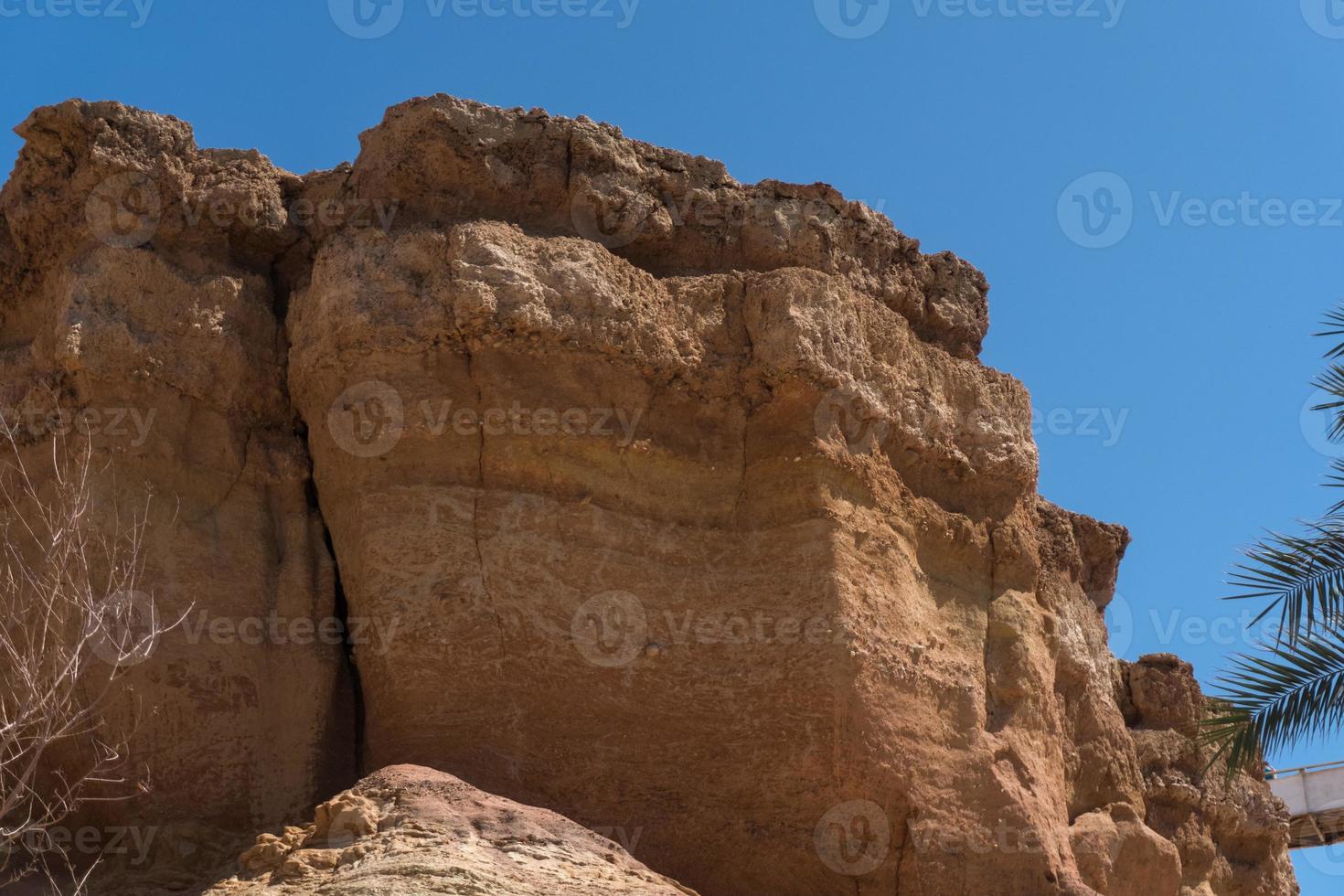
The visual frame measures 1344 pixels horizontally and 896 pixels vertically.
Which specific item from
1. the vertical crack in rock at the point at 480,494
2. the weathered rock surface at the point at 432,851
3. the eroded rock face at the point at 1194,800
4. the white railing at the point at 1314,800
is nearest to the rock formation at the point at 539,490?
the vertical crack in rock at the point at 480,494

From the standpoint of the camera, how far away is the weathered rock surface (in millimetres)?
9555

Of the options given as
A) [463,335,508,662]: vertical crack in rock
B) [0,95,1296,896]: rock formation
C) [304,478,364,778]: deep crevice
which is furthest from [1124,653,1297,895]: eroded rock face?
[304,478,364,778]: deep crevice

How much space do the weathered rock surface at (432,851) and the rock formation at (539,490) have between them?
1.20 m

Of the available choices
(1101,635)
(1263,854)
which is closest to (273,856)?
(1101,635)

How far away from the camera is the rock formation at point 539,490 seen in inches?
478

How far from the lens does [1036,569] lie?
49.7 ft

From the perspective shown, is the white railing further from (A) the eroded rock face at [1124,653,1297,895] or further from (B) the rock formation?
(B) the rock formation

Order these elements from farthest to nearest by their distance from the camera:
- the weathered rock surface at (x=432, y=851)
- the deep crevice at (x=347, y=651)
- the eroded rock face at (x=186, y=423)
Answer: the deep crevice at (x=347, y=651)
the eroded rock face at (x=186, y=423)
the weathered rock surface at (x=432, y=851)

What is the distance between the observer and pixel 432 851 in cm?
977

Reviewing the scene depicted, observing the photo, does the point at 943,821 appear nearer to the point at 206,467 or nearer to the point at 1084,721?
the point at 1084,721

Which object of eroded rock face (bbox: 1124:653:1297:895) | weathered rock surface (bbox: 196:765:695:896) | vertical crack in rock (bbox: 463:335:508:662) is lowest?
weathered rock surface (bbox: 196:765:695:896)

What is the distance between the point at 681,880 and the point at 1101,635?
637 centimetres

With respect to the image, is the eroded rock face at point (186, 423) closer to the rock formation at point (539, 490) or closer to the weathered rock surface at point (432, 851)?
the rock formation at point (539, 490)

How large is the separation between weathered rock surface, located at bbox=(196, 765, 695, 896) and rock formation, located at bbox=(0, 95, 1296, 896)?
120 centimetres
